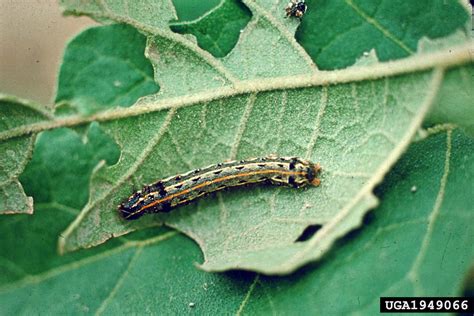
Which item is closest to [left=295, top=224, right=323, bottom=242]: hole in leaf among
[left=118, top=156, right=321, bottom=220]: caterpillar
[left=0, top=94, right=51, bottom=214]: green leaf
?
[left=118, top=156, right=321, bottom=220]: caterpillar

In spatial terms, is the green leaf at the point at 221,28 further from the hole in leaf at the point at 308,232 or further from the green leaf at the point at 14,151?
the hole in leaf at the point at 308,232

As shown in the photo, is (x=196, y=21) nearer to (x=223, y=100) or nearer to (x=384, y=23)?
(x=223, y=100)

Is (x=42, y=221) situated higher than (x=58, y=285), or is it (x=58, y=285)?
(x=42, y=221)

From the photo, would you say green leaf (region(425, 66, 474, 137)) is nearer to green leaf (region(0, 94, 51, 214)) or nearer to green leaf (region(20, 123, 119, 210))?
green leaf (region(20, 123, 119, 210))

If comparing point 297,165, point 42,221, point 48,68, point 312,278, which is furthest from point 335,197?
point 48,68

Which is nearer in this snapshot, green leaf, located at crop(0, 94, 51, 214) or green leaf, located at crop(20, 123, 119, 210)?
green leaf, located at crop(0, 94, 51, 214)

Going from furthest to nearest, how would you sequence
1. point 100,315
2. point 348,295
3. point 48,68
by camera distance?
point 48,68, point 100,315, point 348,295
